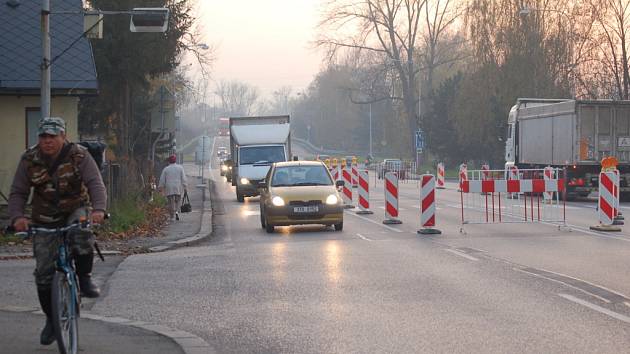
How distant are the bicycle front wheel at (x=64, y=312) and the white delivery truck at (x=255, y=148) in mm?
27182

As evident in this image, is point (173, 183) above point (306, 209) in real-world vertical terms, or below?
above

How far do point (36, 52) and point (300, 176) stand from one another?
9587 millimetres

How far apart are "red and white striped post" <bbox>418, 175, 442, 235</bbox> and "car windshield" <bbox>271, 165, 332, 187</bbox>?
2634mm

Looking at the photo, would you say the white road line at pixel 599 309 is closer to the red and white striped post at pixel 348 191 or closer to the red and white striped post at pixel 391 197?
the red and white striped post at pixel 391 197

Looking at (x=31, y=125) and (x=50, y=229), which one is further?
(x=31, y=125)

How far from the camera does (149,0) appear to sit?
3052 cm

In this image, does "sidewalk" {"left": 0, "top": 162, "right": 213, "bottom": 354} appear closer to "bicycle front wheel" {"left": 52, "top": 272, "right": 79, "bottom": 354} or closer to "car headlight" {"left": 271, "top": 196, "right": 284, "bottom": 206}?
"bicycle front wheel" {"left": 52, "top": 272, "right": 79, "bottom": 354}

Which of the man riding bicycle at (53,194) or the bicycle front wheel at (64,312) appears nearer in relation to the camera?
the bicycle front wheel at (64,312)

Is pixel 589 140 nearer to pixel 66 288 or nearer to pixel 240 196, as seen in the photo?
pixel 240 196

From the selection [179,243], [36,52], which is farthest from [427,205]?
[36,52]

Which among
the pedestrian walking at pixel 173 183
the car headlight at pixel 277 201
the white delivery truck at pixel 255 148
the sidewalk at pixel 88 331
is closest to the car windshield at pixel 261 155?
the white delivery truck at pixel 255 148

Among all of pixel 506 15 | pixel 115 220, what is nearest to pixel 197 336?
pixel 115 220

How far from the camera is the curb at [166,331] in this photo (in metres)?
7.71

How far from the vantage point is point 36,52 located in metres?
26.7
